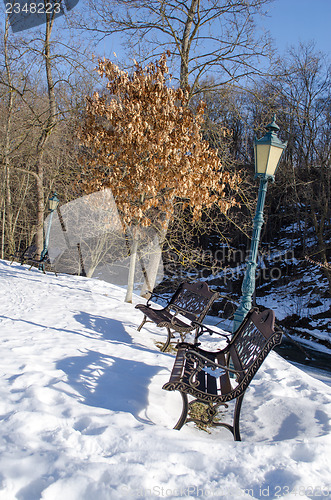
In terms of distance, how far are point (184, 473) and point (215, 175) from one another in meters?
6.10

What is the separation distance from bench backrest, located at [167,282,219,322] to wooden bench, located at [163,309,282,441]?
1.25 meters

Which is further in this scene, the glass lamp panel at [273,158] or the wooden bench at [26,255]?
the wooden bench at [26,255]

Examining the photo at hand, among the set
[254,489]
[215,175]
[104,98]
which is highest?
[104,98]

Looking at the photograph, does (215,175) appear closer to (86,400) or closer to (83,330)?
(83,330)

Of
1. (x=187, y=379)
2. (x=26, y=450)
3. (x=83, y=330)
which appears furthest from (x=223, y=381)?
(x=83, y=330)

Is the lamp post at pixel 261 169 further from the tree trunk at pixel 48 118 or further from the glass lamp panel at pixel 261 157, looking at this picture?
the tree trunk at pixel 48 118

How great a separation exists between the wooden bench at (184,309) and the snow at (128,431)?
0.39m

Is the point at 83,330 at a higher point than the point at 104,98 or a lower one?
lower

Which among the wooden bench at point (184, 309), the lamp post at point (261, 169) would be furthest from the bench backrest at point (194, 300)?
the lamp post at point (261, 169)

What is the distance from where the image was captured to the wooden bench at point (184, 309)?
4837mm

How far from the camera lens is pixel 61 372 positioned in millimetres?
3406

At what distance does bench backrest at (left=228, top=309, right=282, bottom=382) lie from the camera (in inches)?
114

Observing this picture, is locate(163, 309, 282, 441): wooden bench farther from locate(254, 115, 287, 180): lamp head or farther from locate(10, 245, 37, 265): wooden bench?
locate(10, 245, 37, 265): wooden bench

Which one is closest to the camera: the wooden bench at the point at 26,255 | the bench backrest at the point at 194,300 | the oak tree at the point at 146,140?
the bench backrest at the point at 194,300
